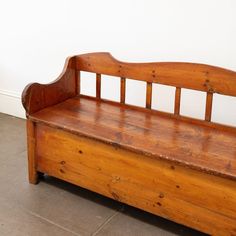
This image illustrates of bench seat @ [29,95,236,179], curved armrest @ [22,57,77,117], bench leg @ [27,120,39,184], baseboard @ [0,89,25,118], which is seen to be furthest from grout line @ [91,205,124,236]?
baseboard @ [0,89,25,118]

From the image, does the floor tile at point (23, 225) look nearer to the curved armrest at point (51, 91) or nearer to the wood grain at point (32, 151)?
the wood grain at point (32, 151)

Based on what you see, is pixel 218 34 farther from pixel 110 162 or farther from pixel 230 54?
pixel 110 162

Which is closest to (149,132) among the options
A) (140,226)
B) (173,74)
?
(173,74)

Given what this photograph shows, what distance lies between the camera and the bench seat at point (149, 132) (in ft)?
4.77

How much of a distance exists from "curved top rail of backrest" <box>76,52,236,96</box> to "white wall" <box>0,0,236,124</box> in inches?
10.5

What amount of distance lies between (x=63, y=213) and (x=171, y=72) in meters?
0.92

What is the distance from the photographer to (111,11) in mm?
2254

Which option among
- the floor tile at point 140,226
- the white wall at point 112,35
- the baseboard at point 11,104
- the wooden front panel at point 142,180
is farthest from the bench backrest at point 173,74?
the baseboard at point 11,104

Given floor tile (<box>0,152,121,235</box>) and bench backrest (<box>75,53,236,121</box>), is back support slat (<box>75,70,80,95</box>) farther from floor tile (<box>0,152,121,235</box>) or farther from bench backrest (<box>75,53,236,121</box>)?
floor tile (<box>0,152,121,235</box>)

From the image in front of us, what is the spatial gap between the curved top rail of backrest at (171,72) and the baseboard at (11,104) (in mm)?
1069

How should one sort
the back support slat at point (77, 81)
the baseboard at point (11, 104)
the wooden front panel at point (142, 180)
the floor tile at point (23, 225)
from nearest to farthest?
the wooden front panel at point (142, 180), the floor tile at point (23, 225), the back support slat at point (77, 81), the baseboard at point (11, 104)

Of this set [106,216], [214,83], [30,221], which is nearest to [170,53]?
[214,83]

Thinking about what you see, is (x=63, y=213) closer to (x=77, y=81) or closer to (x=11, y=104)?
(x=77, y=81)

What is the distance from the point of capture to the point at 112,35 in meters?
2.29
